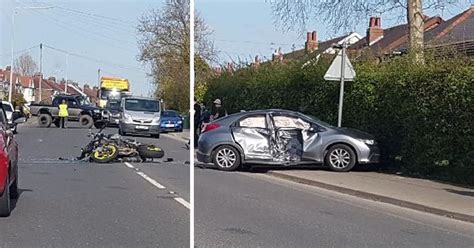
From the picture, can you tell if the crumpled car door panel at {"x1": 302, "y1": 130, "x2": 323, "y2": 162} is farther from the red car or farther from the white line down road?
the red car

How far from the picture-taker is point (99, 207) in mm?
11141

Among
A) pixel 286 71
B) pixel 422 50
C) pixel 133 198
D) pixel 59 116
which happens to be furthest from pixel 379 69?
pixel 59 116

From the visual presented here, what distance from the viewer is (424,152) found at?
16016mm

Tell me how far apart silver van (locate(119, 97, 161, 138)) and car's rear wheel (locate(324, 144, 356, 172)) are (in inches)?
694

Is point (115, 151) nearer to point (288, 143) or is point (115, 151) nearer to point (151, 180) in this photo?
point (151, 180)

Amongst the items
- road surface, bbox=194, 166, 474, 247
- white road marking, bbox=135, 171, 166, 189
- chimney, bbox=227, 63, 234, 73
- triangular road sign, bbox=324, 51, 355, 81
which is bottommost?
road surface, bbox=194, 166, 474, 247

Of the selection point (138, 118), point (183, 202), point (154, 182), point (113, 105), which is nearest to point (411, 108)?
point (154, 182)

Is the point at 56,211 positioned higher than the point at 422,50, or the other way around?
the point at 422,50

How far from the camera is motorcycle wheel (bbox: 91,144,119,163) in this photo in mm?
19016

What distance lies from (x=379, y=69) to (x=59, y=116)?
2875 cm

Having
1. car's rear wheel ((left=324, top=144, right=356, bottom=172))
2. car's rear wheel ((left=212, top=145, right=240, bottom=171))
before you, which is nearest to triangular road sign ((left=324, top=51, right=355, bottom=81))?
car's rear wheel ((left=324, top=144, right=356, bottom=172))

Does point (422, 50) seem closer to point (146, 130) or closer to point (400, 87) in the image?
point (400, 87)

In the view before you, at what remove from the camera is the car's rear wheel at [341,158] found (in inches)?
689

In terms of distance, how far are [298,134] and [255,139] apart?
987 mm
